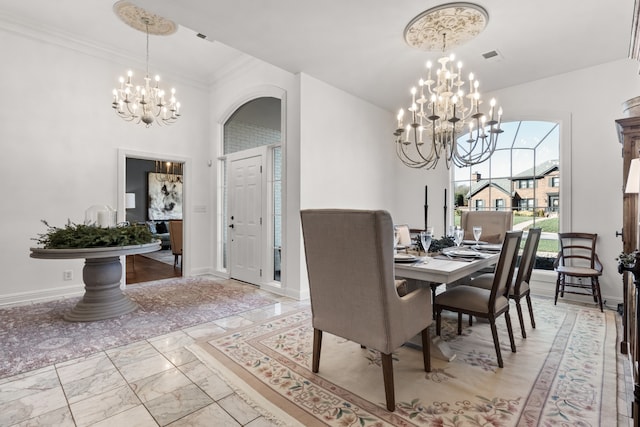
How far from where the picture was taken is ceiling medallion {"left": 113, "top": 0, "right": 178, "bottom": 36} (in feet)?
11.1

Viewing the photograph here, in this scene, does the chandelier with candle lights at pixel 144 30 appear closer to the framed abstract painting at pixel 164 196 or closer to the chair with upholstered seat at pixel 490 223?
the chair with upholstered seat at pixel 490 223

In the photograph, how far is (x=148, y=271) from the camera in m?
5.78

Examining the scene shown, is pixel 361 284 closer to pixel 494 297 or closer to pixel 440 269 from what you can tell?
pixel 440 269

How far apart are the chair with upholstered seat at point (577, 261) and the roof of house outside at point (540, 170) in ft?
2.85

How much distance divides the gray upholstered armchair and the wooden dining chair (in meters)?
0.40

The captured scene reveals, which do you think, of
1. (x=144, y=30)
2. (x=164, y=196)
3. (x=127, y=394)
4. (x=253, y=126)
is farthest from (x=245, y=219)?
(x=164, y=196)

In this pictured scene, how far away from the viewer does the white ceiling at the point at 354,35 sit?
2.64 meters

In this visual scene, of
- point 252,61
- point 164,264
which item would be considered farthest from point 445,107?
point 164,264

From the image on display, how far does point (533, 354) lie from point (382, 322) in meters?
1.51

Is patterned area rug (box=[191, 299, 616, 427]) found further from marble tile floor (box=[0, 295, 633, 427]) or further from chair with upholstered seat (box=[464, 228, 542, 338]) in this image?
chair with upholstered seat (box=[464, 228, 542, 338])

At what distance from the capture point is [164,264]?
6.54 meters

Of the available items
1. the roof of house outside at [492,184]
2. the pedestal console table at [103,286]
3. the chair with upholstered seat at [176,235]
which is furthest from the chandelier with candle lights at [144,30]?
the roof of house outside at [492,184]

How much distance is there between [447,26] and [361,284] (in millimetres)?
2632

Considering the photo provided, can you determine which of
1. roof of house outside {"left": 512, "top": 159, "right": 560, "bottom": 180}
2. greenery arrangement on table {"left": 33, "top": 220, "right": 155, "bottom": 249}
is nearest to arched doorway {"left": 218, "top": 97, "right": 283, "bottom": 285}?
greenery arrangement on table {"left": 33, "top": 220, "right": 155, "bottom": 249}
